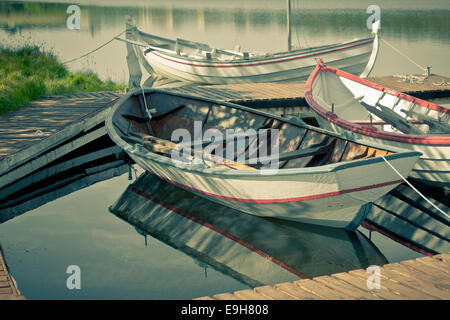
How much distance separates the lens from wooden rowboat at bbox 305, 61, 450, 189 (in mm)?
10234

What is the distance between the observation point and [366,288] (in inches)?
237

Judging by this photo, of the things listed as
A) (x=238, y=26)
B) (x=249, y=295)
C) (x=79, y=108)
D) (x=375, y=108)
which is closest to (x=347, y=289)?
(x=249, y=295)

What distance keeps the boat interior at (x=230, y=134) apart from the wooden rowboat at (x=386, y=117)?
525mm

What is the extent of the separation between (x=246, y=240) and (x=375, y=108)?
5022 millimetres

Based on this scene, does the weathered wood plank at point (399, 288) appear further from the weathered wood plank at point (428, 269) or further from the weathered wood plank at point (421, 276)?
the weathered wood plank at point (428, 269)

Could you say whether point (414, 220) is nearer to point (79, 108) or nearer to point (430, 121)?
point (430, 121)

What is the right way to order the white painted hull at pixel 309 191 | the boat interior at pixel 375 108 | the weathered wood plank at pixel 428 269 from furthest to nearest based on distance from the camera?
1. the boat interior at pixel 375 108
2. the white painted hull at pixel 309 191
3. the weathered wood plank at pixel 428 269

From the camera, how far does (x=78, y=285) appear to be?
7660 mm

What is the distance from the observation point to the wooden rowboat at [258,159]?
324 inches

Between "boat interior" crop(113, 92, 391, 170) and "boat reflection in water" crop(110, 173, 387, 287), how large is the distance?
2.87ft

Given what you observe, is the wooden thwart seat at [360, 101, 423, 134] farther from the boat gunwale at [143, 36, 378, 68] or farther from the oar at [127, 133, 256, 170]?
the boat gunwale at [143, 36, 378, 68]

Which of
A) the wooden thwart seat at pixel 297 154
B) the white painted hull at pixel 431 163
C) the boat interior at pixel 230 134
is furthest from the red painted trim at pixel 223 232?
the white painted hull at pixel 431 163

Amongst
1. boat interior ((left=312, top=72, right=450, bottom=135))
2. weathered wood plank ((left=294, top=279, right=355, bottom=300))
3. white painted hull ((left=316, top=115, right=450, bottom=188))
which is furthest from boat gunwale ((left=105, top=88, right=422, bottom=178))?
boat interior ((left=312, top=72, right=450, bottom=135))
